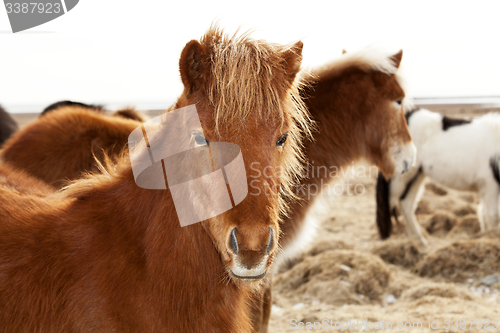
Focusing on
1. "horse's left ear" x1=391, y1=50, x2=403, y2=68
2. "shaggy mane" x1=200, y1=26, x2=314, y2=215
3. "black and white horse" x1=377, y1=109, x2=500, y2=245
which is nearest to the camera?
"shaggy mane" x1=200, y1=26, x2=314, y2=215

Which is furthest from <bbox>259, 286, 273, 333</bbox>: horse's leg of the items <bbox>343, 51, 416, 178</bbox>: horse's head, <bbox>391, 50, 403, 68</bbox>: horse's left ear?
<bbox>391, 50, 403, 68</bbox>: horse's left ear

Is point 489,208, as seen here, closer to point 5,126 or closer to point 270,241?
point 270,241

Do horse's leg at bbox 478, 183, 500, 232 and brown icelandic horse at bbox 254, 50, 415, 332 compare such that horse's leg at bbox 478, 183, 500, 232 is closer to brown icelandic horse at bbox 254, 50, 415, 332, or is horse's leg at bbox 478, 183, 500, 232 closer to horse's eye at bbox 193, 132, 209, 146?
brown icelandic horse at bbox 254, 50, 415, 332

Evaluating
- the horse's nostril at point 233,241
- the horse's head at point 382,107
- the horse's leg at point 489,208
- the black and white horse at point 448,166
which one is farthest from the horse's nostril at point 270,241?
the horse's leg at point 489,208

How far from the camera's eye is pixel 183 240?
5.54 feet

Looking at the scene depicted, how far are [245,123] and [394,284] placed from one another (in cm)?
400

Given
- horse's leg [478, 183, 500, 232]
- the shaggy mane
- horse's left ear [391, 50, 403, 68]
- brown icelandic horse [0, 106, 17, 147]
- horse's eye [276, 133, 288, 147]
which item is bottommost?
horse's leg [478, 183, 500, 232]

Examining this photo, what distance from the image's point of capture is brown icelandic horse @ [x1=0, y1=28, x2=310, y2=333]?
1.52 m

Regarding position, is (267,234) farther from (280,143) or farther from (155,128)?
(155,128)

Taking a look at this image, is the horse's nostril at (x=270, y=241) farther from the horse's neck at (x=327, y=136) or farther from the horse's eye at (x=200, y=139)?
the horse's neck at (x=327, y=136)

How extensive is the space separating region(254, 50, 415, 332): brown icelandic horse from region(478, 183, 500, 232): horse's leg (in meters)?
3.54

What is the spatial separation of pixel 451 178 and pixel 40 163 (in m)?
6.22

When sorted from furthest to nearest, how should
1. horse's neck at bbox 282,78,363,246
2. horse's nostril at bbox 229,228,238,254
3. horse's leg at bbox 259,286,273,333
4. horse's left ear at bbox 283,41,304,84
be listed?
horse's neck at bbox 282,78,363,246 → horse's leg at bbox 259,286,273,333 → horse's left ear at bbox 283,41,304,84 → horse's nostril at bbox 229,228,238,254

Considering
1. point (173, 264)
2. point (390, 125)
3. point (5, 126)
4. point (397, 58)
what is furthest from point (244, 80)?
point (5, 126)
